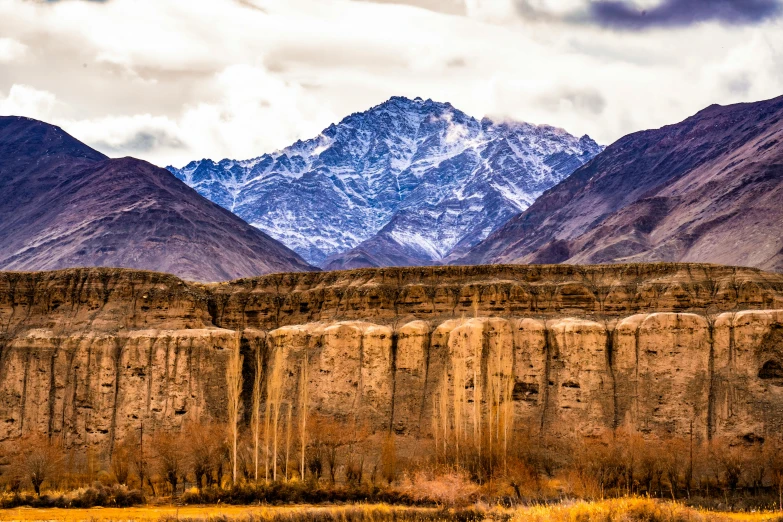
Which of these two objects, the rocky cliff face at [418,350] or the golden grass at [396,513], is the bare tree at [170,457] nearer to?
the rocky cliff face at [418,350]

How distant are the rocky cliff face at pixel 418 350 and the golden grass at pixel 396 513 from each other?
33.6 ft

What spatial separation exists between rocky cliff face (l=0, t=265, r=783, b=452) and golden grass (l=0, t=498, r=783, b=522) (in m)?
10.3

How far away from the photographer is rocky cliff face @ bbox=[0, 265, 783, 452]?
6341cm

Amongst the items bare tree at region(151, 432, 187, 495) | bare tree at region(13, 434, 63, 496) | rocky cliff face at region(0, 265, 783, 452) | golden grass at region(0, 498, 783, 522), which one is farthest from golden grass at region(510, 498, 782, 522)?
bare tree at region(13, 434, 63, 496)

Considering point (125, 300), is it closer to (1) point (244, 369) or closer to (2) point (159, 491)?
(1) point (244, 369)

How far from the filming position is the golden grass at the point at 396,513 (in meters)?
46.1

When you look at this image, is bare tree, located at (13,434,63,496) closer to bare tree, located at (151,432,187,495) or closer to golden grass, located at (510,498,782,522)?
bare tree, located at (151,432,187,495)

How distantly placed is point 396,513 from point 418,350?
18.7m

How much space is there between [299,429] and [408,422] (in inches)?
281

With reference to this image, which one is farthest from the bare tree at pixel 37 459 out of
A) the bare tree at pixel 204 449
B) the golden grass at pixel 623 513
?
the golden grass at pixel 623 513

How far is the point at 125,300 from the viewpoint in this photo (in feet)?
245

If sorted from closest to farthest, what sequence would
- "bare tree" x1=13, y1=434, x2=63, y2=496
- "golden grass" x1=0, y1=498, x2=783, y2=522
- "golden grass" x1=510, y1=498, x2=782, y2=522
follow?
"golden grass" x1=510, y1=498, x2=782, y2=522
"golden grass" x1=0, y1=498, x2=783, y2=522
"bare tree" x1=13, y1=434, x2=63, y2=496


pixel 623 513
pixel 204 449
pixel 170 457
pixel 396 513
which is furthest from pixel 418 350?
pixel 623 513

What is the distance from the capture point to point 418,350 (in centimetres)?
6956
